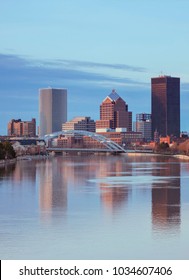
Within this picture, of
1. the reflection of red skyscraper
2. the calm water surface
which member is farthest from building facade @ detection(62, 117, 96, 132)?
the calm water surface

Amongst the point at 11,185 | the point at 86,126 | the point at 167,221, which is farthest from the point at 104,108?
the point at 167,221

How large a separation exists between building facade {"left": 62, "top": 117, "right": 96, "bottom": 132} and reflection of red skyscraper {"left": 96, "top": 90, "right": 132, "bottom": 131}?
192 centimetres

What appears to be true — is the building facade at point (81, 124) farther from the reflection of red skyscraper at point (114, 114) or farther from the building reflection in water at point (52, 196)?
the building reflection in water at point (52, 196)

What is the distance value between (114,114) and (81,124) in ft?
26.8

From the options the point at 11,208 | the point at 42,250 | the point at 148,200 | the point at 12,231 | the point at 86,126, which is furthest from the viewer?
the point at 86,126

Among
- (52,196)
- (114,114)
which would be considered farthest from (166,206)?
(114,114)

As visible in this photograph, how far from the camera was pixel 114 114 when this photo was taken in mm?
167250

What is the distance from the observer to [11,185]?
28.9 m

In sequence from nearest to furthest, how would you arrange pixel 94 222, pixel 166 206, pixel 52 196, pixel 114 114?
pixel 94 222
pixel 166 206
pixel 52 196
pixel 114 114

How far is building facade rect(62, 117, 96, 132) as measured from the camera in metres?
167

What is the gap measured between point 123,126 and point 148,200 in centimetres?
14727

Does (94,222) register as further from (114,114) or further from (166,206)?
(114,114)

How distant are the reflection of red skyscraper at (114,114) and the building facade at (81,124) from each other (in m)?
1.92
